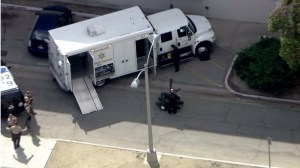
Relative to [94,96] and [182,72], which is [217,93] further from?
[94,96]

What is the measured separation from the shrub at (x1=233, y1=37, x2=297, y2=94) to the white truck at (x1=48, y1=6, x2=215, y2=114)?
226cm

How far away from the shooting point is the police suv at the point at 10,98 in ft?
123

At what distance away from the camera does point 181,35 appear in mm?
40438

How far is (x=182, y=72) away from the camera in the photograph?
133ft

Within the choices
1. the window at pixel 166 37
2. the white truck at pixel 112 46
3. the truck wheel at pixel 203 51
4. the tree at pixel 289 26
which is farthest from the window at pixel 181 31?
the tree at pixel 289 26

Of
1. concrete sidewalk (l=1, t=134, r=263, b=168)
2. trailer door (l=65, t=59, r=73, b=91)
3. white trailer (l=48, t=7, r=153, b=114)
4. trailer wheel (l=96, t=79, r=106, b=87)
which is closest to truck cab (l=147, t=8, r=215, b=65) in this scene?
white trailer (l=48, t=7, r=153, b=114)

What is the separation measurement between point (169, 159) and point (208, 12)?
421 inches

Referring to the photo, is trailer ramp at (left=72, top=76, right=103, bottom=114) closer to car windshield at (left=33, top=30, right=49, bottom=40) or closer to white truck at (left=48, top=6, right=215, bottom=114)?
white truck at (left=48, top=6, right=215, bottom=114)

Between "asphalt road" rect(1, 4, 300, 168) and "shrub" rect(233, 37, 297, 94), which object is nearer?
"asphalt road" rect(1, 4, 300, 168)

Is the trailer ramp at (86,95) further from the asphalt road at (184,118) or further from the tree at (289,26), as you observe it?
the tree at (289,26)

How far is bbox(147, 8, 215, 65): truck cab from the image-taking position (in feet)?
132

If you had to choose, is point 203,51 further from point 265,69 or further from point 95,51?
point 95,51

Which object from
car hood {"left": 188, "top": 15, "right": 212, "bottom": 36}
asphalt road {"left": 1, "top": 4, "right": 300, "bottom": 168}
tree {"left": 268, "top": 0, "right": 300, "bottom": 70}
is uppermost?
tree {"left": 268, "top": 0, "right": 300, "bottom": 70}

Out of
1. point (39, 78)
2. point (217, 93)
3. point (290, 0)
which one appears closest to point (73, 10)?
point (39, 78)
